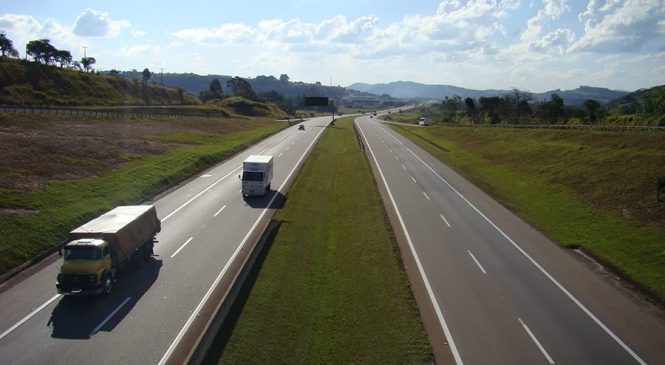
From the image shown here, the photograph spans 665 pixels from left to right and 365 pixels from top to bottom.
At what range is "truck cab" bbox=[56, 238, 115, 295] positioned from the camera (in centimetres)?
1914

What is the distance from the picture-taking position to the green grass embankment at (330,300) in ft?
52.5

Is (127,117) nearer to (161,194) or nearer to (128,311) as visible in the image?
(161,194)

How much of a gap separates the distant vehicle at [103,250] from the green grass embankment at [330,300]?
5626 millimetres

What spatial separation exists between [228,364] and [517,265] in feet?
49.8

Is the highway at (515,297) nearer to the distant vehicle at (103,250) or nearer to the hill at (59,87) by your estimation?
the distant vehicle at (103,250)

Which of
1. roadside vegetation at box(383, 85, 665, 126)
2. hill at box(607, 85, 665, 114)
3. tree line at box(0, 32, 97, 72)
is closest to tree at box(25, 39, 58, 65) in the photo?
tree line at box(0, 32, 97, 72)

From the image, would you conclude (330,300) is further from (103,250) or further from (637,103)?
(637,103)

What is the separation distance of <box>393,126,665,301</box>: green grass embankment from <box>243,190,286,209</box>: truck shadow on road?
16.4 meters

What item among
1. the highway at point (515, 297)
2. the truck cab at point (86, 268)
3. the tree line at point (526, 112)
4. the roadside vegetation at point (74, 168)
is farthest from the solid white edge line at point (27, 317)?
the tree line at point (526, 112)

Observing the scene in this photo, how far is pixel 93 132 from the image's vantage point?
62.0 meters

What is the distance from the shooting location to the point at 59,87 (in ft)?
385

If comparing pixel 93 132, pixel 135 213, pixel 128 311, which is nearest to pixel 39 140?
pixel 93 132

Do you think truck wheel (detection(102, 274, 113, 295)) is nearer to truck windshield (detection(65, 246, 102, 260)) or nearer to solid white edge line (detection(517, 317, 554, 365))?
truck windshield (detection(65, 246, 102, 260))

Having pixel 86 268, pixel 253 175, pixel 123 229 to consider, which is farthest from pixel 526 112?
pixel 86 268
